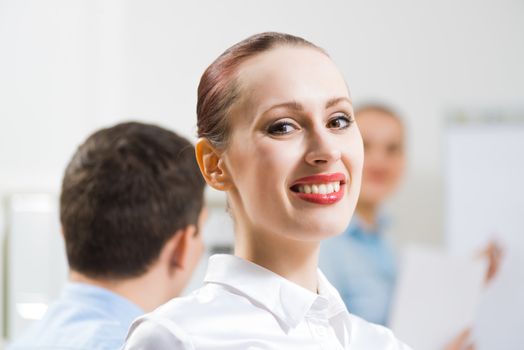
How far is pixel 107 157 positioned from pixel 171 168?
3.3 inches

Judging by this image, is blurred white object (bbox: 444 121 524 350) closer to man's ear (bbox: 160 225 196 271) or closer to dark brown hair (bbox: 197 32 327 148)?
man's ear (bbox: 160 225 196 271)

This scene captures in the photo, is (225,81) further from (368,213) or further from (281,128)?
(368,213)

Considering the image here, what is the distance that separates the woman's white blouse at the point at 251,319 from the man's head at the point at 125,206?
391mm

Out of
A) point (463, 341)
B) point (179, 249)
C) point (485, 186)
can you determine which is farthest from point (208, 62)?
point (179, 249)

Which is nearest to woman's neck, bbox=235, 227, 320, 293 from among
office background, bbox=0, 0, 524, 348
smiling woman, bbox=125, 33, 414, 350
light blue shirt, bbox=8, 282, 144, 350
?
smiling woman, bbox=125, 33, 414, 350

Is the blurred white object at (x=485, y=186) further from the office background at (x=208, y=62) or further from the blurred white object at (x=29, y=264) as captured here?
the blurred white object at (x=29, y=264)

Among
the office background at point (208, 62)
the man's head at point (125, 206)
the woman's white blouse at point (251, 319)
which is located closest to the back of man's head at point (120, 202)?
the man's head at point (125, 206)

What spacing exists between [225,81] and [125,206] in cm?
46

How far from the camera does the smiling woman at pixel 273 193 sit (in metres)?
0.53

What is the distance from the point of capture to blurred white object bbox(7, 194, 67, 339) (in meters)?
2.25

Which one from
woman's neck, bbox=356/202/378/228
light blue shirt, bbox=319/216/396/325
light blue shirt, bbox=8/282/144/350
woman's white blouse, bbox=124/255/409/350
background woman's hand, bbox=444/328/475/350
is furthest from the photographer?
woman's neck, bbox=356/202/378/228

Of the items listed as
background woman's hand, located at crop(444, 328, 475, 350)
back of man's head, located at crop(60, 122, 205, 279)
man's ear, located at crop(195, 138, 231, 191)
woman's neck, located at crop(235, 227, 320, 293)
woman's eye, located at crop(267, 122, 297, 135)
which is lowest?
background woman's hand, located at crop(444, 328, 475, 350)

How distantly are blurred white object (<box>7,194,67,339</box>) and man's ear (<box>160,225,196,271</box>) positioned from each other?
132 centimetres

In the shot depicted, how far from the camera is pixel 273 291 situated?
0.57 m
